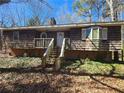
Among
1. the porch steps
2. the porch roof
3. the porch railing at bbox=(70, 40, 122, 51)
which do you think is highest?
the porch roof

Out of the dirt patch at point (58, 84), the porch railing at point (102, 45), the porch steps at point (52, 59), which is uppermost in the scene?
the porch railing at point (102, 45)

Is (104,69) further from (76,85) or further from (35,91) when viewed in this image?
(35,91)

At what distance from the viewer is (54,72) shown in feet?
53.3

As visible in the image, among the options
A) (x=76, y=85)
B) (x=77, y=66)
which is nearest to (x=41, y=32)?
(x=77, y=66)

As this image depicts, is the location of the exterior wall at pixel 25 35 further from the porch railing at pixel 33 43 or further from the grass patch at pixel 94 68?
the grass patch at pixel 94 68

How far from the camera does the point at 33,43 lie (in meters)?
29.6

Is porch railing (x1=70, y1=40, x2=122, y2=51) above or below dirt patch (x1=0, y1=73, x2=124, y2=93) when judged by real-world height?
above

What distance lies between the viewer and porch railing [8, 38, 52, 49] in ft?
89.8

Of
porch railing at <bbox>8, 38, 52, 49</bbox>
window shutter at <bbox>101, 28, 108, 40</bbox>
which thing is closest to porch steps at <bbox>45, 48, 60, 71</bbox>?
porch railing at <bbox>8, 38, 52, 49</bbox>

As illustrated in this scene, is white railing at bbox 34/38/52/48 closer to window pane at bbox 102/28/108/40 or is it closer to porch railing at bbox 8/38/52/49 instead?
porch railing at bbox 8/38/52/49

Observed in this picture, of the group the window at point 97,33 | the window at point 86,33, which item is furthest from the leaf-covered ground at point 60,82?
the window at point 86,33

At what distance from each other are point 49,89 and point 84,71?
4307 millimetres

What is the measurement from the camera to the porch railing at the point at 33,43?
89.8 ft

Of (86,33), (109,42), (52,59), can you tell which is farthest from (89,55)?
(86,33)
